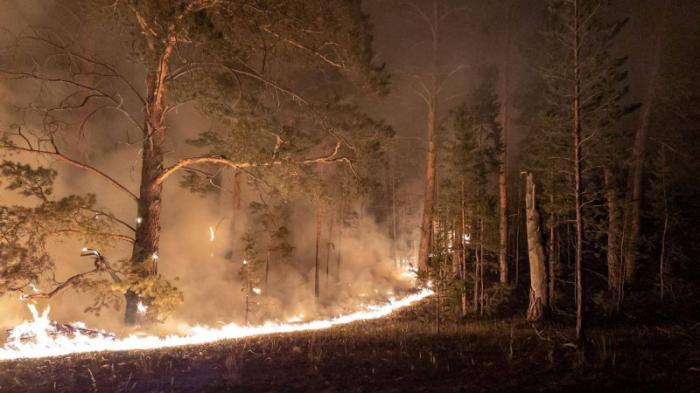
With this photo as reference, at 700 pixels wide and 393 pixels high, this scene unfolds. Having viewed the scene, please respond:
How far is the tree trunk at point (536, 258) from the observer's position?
1355cm

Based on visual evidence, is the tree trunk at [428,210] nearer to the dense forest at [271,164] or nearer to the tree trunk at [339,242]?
the dense forest at [271,164]

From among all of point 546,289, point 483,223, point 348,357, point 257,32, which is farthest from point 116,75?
point 546,289

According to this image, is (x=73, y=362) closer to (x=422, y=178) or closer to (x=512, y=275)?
(x=512, y=275)

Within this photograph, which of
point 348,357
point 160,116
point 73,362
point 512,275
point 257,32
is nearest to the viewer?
point 348,357

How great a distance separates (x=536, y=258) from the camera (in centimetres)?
1364

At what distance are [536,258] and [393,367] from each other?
821cm

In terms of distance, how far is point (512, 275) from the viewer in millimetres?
26031

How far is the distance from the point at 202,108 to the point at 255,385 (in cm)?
940

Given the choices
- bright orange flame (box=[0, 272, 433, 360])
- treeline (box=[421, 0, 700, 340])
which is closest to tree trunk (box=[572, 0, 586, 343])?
treeline (box=[421, 0, 700, 340])

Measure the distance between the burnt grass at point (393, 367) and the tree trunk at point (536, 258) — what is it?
13.5ft

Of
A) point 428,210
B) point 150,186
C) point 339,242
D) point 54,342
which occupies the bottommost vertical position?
point 54,342

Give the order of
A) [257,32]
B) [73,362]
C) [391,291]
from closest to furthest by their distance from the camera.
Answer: [73,362] < [257,32] < [391,291]

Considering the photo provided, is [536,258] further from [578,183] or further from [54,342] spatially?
[54,342]

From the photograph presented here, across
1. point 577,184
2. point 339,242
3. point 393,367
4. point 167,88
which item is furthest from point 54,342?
point 339,242
